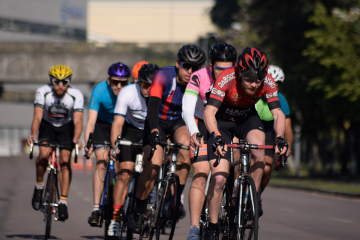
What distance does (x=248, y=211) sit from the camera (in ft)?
17.9

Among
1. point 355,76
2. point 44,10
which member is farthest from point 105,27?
point 355,76

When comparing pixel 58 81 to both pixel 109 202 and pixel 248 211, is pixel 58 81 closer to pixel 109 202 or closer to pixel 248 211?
pixel 109 202

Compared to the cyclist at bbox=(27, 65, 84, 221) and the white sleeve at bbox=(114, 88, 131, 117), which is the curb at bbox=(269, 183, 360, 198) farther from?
the white sleeve at bbox=(114, 88, 131, 117)

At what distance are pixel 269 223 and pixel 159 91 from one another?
4.76m

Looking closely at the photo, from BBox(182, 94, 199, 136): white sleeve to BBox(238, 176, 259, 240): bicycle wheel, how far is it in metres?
0.77

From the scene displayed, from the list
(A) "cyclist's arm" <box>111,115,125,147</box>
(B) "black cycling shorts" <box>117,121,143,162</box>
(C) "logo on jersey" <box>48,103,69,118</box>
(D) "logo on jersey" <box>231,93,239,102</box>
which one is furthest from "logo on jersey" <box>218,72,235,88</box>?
(C) "logo on jersey" <box>48,103,69,118</box>

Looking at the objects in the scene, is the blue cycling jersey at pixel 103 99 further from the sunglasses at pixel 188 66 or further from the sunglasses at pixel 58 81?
the sunglasses at pixel 188 66

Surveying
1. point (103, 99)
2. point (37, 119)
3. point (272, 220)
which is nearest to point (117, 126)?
point (103, 99)

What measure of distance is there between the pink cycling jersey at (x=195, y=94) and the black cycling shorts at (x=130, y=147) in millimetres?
1378

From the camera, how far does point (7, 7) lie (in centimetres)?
8962

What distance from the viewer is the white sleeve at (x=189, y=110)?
595 cm

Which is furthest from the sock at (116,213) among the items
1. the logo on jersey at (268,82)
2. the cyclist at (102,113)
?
the logo on jersey at (268,82)

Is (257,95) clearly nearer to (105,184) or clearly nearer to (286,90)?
(105,184)

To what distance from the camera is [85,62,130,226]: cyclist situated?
833 cm
